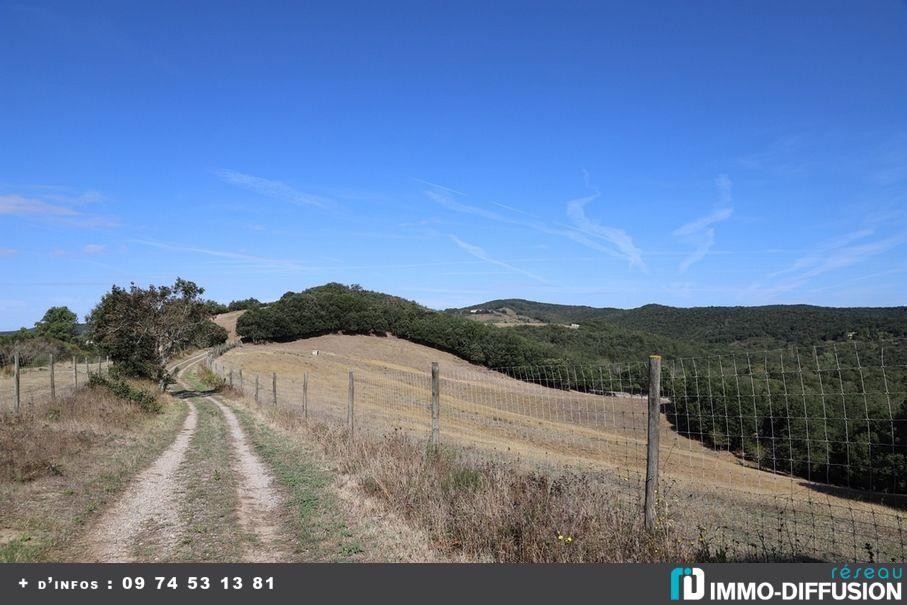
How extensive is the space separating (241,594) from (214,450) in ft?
A: 30.9

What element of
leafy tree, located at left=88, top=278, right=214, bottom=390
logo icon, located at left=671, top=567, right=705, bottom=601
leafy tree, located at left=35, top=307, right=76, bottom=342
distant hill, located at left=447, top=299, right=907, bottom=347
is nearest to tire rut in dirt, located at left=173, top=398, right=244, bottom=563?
logo icon, located at left=671, top=567, right=705, bottom=601

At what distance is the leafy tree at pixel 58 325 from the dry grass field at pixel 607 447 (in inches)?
1356

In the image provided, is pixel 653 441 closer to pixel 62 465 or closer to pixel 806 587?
pixel 806 587

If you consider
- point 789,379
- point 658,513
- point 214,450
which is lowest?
point 214,450

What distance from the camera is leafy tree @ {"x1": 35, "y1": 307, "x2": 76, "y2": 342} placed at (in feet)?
263

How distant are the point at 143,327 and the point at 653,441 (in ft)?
96.2

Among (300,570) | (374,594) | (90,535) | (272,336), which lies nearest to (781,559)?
(374,594)

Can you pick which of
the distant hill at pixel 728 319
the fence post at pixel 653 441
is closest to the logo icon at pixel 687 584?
the fence post at pixel 653 441

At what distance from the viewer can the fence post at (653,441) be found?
5.96 metres

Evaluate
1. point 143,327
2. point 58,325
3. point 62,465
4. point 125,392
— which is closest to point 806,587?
point 62,465

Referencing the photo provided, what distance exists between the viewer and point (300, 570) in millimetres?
5352

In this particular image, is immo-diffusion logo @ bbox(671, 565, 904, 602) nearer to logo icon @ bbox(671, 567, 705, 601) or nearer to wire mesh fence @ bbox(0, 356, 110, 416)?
logo icon @ bbox(671, 567, 705, 601)

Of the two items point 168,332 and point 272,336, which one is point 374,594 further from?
point 272,336

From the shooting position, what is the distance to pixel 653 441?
598cm
